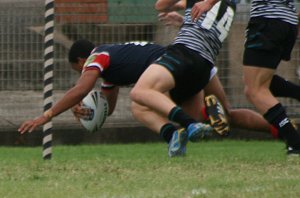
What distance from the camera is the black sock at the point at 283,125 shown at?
8.91 metres

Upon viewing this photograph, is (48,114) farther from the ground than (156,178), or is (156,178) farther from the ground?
(156,178)

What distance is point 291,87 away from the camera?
31.7ft

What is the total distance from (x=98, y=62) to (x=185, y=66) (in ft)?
2.58

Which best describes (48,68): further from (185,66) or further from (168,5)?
(185,66)

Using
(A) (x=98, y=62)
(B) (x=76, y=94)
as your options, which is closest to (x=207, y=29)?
(A) (x=98, y=62)

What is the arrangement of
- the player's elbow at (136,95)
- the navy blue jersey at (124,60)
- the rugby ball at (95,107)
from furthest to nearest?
the rugby ball at (95,107), the navy blue jersey at (124,60), the player's elbow at (136,95)

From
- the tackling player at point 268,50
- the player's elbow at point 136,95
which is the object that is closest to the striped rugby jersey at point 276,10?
the tackling player at point 268,50

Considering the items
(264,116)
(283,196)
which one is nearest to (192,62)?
(264,116)

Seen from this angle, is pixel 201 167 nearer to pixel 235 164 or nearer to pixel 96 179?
pixel 235 164

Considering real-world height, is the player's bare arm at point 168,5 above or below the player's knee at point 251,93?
above

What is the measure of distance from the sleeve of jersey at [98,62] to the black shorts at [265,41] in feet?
4.23

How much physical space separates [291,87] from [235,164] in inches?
Answer: 59.7

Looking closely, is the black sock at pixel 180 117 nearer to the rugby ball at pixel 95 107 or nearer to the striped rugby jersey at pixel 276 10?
the striped rugby jersey at pixel 276 10

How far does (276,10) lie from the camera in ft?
29.3
